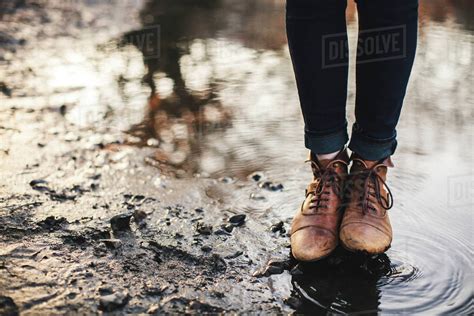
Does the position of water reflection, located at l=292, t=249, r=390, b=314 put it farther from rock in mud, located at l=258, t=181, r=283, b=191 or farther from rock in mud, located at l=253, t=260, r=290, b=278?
rock in mud, located at l=258, t=181, r=283, b=191

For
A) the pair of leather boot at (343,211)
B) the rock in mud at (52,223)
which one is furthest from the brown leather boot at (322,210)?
the rock in mud at (52,223)

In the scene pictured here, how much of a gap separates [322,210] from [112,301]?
65cm

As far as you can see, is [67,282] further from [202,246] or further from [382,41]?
[382,41]

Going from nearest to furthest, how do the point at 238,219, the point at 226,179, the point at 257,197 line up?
the point at 238,219, the point at 257,197, the point at 226,179

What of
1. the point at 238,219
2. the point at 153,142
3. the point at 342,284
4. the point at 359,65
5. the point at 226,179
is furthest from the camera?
the point at 153,142

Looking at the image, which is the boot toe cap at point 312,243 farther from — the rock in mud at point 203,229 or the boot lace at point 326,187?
the rock in mud at point 203,229

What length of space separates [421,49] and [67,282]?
287 centimetres

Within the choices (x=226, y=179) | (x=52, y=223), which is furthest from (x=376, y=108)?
(x=52, y=223)

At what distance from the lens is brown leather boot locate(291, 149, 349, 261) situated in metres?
1.88

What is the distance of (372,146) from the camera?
1906mm

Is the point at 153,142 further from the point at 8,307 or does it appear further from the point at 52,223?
the point at 8,307

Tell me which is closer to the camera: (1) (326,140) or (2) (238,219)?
(1) (326,140)

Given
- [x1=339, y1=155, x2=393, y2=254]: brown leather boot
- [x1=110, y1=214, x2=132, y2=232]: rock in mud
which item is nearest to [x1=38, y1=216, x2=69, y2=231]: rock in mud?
[x1=110, y1=214, x2=132, y2=232]: rock in mud

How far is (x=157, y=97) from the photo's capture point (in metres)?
3.29
